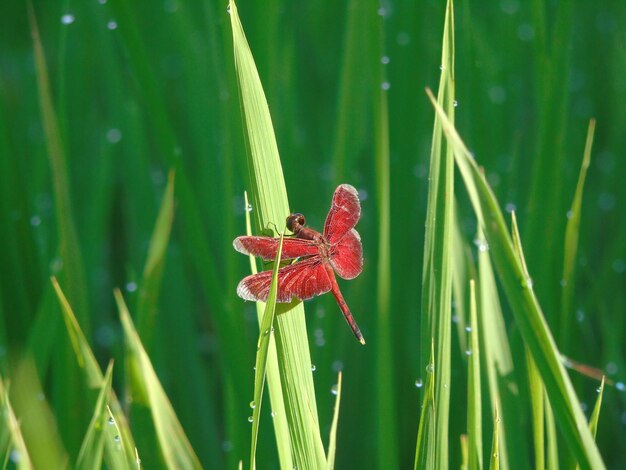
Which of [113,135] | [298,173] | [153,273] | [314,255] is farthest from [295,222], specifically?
[113,135]

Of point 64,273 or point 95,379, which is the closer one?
point 95,379

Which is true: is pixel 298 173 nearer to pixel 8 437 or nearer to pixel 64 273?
pixel 64 273

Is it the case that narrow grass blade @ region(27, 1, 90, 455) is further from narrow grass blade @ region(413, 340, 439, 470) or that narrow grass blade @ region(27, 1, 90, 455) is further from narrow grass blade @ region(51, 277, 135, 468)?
narrow grass blade @ region(413, 340, 439, 470)

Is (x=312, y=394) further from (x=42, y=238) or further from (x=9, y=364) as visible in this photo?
(x=42, y=238)

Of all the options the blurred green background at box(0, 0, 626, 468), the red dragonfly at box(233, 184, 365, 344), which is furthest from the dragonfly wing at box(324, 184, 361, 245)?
the blurred green background at box(0, 0, 626, 468)

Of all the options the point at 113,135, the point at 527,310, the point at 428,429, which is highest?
the point at 113,135

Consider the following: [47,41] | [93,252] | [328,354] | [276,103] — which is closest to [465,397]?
[328,354]

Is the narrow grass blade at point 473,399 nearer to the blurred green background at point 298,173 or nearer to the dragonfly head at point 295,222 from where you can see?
the blurred green background at point 298,173
